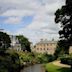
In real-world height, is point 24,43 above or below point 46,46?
above

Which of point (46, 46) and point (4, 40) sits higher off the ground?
point (4, 40)

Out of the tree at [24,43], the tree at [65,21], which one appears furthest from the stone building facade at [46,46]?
the tree at [65,21]

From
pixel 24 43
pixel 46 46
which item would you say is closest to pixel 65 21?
pixel 24 43

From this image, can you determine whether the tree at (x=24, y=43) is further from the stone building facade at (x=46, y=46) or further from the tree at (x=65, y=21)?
the tree at (x=65, y=21)

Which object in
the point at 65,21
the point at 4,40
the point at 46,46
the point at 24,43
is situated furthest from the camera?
the point at 46,46

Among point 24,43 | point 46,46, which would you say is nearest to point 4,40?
point 24,43

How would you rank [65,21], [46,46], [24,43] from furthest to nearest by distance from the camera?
[46,46], [24,43], [65,21]

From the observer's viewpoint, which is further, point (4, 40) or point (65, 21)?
point (4, 40)

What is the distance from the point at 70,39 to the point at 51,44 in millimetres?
130771

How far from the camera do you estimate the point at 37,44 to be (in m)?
187

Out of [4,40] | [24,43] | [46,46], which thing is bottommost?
[46,46]

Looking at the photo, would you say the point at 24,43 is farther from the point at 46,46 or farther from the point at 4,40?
the point at 46,46

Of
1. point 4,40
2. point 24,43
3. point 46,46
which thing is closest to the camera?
point 4,40

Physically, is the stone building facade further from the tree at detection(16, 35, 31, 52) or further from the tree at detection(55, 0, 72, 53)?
the tree at detection(55, 0, 72, 53)
